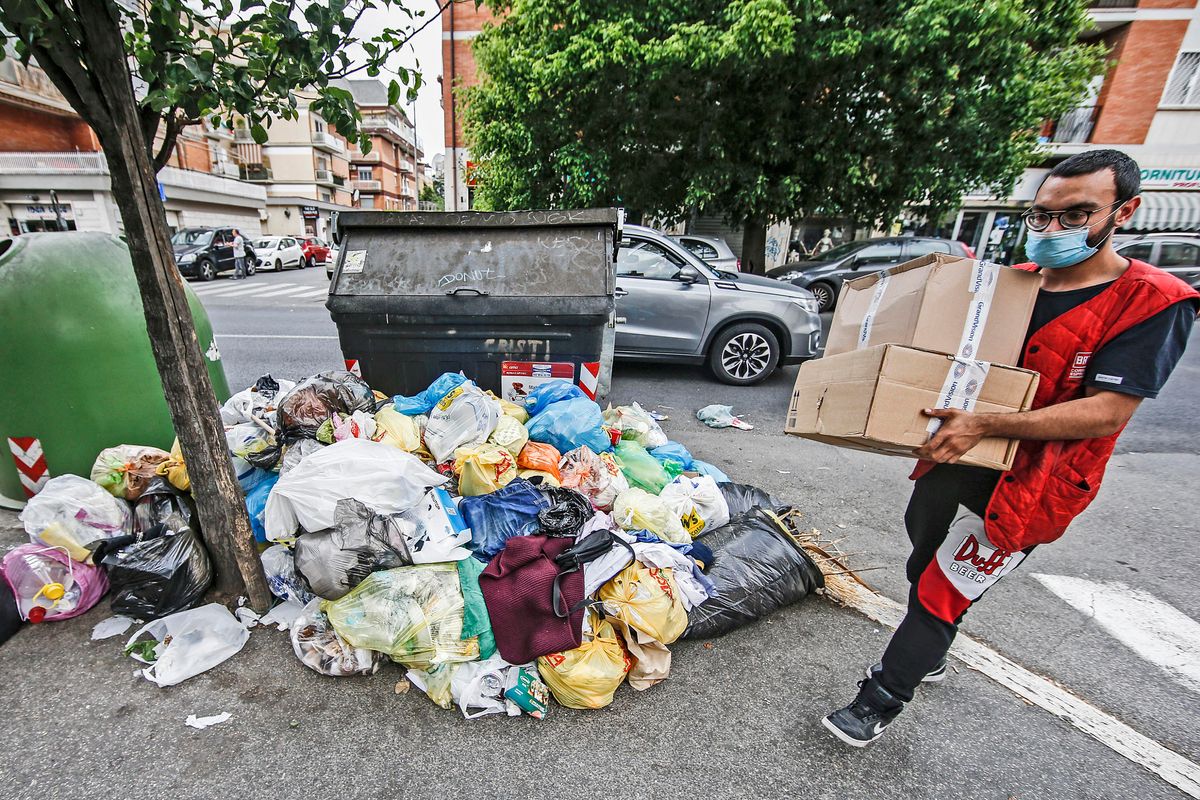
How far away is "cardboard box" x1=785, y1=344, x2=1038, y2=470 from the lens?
1.45 meters

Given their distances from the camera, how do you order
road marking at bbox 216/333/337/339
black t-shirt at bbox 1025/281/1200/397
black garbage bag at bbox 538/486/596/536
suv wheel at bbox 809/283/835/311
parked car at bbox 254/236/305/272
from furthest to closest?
parked car at bbox 254/236/305/272 < suv wheel at bbox 809/283/835/311 < road marking at bbox 216/333/337/339 < black garbage bag at bbox 538/486/596/536 < black t-shirt at bbox 1025/281/1200/397

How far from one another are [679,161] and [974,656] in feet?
28.4

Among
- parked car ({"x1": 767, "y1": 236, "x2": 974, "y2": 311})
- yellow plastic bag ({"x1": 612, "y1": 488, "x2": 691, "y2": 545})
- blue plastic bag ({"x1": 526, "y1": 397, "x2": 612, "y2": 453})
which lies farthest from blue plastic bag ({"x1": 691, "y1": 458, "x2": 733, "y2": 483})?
parked car ({"x1": 767, "y1": 236, "x2": 974, "y2": 311})

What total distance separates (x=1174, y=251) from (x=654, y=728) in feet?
50.7

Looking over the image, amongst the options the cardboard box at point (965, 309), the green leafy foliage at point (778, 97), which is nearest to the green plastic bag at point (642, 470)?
the cardboard box at point (965, 309)

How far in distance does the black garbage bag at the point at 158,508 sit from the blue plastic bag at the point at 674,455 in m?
2.47

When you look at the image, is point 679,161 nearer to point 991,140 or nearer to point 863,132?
point 863,132

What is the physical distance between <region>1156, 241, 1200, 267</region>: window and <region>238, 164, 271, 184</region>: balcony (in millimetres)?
47553

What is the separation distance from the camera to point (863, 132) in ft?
25.7

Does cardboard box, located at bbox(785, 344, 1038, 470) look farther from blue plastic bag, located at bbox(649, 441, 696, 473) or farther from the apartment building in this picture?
the apartment building

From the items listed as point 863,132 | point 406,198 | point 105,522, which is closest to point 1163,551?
point 105,522

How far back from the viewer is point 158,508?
8.02ft

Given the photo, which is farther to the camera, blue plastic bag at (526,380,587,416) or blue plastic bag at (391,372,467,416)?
blue plastic bag at (526,380,587,416)

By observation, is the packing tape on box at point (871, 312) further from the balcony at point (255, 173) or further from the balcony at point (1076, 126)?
the balcony at point (255, 173)
